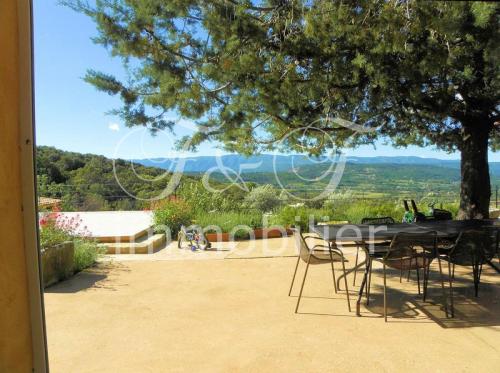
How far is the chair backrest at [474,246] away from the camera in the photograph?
3.49 metres

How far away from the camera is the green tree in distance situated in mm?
3439

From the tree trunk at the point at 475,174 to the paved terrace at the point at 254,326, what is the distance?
90 centimetres

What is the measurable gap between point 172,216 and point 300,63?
168 inches

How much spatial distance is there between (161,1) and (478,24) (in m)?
2.63

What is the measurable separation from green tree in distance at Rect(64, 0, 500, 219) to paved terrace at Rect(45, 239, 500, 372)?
1915 millimetres

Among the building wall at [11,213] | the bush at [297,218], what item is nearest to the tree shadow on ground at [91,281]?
the building wall at [11,213]

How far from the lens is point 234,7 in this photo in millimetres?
3580

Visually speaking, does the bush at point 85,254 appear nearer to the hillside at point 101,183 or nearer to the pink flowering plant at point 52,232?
the pink flowering plant at point 52,232

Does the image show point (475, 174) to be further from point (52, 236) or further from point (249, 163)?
point (52, 236)

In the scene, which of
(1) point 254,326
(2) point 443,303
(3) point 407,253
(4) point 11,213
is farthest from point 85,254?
(4) point 11,213

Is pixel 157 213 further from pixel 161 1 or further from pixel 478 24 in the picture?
pixel 478 24

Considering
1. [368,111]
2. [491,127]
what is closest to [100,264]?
[368,111]

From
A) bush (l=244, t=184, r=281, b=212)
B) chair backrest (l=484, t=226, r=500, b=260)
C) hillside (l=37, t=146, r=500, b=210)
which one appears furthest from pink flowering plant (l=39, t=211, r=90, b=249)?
chair backrest (l=484, t=226, r=500, b=260)

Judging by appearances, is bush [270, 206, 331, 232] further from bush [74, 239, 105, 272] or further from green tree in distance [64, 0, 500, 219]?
bush [74, 239, 105, 272]
